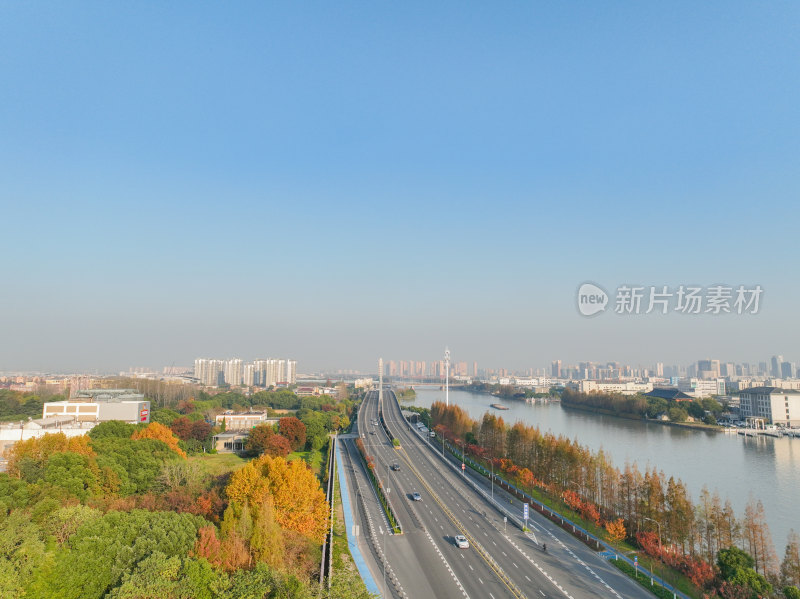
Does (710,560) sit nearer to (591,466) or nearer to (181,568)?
(591,466)

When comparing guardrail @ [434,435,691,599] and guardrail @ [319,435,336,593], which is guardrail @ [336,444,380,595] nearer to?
guardrail @ [319,435,336,593]

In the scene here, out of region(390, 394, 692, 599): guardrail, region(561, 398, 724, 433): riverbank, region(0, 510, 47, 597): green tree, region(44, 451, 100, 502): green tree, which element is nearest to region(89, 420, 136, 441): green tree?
region(44, 451, 100, 502): green tree

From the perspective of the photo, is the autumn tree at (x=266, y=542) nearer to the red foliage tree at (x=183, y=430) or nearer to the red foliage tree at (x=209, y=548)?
the red foliage tree at (x=209, y=548)

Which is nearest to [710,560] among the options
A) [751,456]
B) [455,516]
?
[455,516]

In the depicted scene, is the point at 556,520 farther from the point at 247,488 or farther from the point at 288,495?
the point at 247,488

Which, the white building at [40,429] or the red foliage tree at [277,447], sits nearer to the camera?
the red foliage tree at [277,447]

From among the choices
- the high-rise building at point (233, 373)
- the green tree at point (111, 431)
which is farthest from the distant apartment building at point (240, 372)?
the green tree at point (111, 431)

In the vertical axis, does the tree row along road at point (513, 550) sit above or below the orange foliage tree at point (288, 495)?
below
